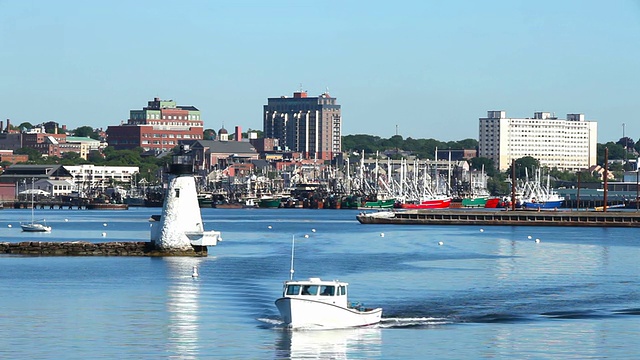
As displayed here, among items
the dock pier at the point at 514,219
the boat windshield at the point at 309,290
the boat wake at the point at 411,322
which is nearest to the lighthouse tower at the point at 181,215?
the boat wake at the point at 411,322

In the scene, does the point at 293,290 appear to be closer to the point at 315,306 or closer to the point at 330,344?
the point at 315,306

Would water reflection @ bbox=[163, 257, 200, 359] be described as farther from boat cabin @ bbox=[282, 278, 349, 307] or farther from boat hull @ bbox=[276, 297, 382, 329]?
boat cabin @ bbox=[282, 278, 349, 307]

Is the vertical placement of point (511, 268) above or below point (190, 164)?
below

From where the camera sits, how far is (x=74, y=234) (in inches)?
5320

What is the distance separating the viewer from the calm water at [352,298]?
51594 millimetres

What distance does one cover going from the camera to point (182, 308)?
6278 centimetres

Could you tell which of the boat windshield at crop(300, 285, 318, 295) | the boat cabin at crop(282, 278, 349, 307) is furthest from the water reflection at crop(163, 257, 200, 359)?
the boat windshield at crop(300, 285, 318, 295)

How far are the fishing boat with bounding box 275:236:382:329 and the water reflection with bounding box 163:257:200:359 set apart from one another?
12.7ft

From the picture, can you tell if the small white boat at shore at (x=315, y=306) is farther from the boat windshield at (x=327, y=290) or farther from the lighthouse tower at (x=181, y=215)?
the lighthouse tower at (x=181, y=215)

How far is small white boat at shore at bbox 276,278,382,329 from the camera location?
54.7 meters

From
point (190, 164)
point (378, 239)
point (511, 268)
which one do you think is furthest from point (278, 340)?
point (378, 239)

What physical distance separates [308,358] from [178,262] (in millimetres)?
37288

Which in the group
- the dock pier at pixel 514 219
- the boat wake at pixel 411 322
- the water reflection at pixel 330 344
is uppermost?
the dock pier at pixel 514 219

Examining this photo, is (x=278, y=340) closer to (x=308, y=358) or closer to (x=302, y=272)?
(x=308, y=358)
